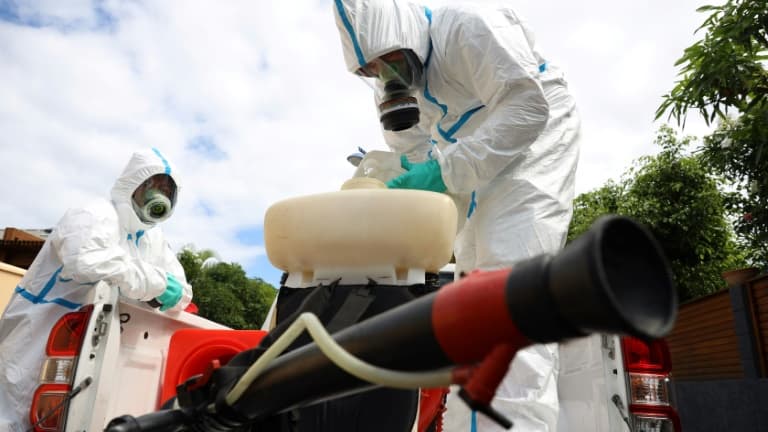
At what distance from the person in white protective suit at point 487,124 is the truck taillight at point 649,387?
25 centimetres

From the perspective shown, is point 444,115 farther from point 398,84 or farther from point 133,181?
point 133,181

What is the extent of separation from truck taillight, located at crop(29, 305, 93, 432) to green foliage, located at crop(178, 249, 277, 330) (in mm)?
8787

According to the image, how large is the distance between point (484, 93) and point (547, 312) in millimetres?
1612

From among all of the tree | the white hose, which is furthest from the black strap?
the tree

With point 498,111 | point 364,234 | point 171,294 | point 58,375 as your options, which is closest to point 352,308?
point 364,234

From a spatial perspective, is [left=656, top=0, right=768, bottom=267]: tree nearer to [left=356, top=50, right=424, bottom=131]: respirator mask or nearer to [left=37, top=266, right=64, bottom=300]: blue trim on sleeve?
[left=356, top=50, right=424, bottom=131]: respirator mask

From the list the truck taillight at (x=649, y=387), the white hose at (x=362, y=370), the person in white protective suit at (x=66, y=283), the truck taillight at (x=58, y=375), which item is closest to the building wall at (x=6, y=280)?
the person in white protective suit at (x=66, y=283)

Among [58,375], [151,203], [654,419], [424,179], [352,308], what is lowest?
[654,419]

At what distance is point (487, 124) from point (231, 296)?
10.5m

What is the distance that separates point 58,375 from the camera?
7.38 ft

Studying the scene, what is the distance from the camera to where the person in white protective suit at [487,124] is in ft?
5.97

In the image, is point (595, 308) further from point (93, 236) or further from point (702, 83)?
point (702, 83)

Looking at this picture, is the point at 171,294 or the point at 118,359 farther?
the point at 171,294

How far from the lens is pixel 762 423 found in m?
5.86
